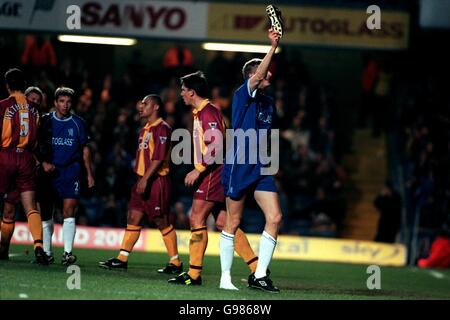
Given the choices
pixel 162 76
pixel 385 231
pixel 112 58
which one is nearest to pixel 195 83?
pixel 385 231

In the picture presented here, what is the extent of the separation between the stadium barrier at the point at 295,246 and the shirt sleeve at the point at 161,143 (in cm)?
724

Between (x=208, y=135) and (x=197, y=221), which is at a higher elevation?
(x=208, y=135)

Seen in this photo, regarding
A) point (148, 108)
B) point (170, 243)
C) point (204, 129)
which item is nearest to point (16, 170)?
point (148, 108)

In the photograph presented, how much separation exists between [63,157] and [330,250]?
873 cm

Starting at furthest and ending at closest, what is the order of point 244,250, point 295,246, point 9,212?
point 295,246 → point 9,212 → point 244,250

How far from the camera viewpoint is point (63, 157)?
47.6ft

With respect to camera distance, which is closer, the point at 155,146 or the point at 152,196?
the point at 155,146

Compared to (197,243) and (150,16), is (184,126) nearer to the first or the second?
(150,16)

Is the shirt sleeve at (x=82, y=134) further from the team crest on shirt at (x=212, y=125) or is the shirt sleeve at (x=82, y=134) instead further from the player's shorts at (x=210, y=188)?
the team crest on shirt at (x=212, y=125)

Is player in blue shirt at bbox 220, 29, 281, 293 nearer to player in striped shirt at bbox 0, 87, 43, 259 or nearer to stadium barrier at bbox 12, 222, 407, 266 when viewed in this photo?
player in striped shirt at bbox 0, 87, 43, 259

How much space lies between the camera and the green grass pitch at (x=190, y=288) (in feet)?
35.7

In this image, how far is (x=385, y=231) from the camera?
2308 centimetres

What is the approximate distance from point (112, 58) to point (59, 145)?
14.6 meters
